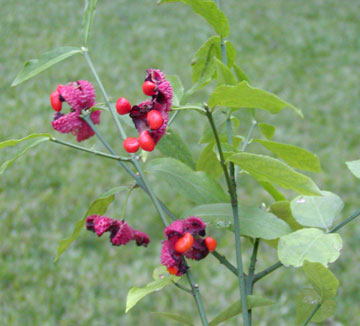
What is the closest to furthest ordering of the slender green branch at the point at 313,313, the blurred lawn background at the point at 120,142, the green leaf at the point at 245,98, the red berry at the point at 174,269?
the green leaf at the point at 245,98, the red berry at the point at 174,269, the slender green branch at the point at 313,313, the blurred lawn background at the point at 120,142

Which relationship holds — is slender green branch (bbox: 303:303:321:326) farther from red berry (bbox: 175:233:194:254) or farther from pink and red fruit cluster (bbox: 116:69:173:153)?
pink and red fruit cluster (bbox: 116:69:173:153)

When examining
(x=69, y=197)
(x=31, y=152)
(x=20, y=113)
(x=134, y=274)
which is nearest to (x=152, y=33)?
(x=20, y=113)

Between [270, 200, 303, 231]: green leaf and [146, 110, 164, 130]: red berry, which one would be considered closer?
[146, 110, 164, 130]: red berry

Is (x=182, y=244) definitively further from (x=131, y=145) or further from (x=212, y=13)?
(x=212, y=13)

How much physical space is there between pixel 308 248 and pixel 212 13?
0.31 metres

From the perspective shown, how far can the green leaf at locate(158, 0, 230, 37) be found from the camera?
640 mm

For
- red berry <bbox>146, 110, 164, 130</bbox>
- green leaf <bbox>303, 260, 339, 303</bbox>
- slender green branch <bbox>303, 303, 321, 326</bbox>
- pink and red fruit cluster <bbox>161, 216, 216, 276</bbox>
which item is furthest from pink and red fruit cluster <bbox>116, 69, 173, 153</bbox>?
slender green branch <bbox>303, 303, 321, 326</bbox>

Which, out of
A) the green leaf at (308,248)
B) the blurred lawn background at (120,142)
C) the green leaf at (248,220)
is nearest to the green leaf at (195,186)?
the green leaf at (248,220)

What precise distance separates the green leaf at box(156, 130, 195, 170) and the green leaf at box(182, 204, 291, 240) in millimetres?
93

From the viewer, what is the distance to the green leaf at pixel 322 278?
1.88 feet

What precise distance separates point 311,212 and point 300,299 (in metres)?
0.14

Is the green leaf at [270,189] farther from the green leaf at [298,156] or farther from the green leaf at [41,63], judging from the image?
the green leaf at [41,63]

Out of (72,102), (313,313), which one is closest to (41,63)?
(72,102)

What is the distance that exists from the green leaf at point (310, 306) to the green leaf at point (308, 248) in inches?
5.4
